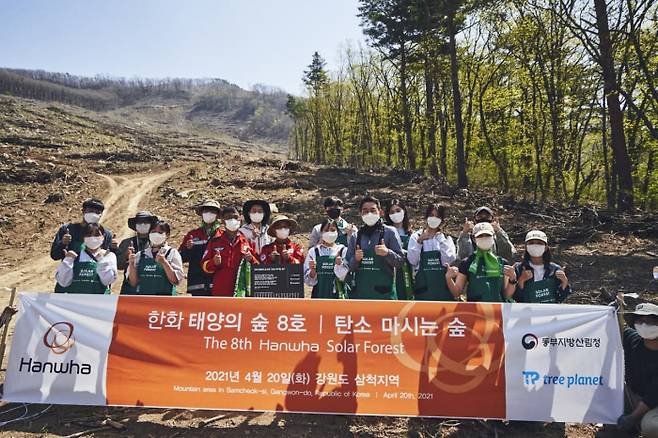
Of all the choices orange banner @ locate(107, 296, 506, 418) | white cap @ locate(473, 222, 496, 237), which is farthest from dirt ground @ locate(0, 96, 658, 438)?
white cap @ locate(473, 222, 496, 237)

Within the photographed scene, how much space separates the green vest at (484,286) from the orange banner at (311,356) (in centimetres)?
32

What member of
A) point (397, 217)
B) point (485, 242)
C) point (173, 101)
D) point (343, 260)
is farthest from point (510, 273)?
point (173, 101)

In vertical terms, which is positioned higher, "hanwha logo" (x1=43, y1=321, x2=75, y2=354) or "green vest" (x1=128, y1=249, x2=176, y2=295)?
"green vest" (x1=128, y1=249, x2=176, y2=295)

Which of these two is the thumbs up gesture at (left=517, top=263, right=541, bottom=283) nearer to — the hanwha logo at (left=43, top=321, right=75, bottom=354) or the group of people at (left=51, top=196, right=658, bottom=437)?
the group of people at (left=51, top=196, right=658, bottom=437)

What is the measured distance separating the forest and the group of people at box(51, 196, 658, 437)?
940cm

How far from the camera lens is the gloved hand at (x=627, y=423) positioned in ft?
13.1

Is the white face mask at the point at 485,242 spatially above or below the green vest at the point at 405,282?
above

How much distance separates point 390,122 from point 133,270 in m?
30.8

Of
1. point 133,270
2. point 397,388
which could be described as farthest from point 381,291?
point 133,270

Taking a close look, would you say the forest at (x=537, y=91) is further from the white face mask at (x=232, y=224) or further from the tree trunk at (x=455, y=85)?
the white face mask at (x=232, y=224)

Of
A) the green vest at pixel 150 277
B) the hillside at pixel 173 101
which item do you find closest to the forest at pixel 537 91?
the green vest at pixel 150 277

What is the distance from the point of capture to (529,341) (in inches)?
171

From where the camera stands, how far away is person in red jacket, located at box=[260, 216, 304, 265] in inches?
222

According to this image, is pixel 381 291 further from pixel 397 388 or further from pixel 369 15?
pixel 369 15
